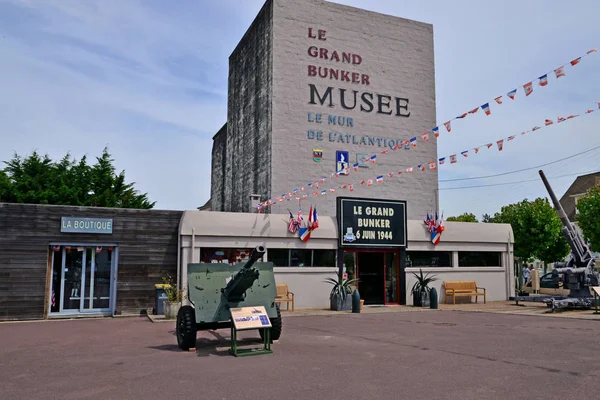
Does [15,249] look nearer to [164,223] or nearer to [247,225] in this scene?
[164,223]

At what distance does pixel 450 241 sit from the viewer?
22234 mm

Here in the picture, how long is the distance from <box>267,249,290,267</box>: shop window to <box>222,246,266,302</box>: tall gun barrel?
8.77m

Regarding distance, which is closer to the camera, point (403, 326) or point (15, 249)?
point (403, 326)

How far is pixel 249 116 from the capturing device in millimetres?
27625

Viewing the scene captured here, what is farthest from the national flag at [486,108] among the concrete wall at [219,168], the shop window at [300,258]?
the concrete wall at [219,168]

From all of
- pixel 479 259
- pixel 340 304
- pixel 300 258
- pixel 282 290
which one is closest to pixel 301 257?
pixel 300 258

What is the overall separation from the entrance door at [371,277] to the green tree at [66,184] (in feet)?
67.0

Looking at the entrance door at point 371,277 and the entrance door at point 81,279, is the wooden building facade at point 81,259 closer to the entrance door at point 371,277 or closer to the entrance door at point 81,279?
the entrance door at point 81,279

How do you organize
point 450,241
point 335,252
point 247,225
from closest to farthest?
1. point 247,225
2. point 335,252
3. point 450,241

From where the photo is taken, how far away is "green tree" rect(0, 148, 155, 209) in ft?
103

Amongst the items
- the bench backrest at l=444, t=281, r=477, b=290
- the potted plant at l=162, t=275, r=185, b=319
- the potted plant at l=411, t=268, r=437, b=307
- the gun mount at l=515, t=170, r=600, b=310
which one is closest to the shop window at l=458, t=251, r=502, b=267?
the bench backrest at l=444, t=281, r=477, b=290

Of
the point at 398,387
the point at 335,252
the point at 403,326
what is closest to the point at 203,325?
the point at 398,387

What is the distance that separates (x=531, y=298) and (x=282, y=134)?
43.4ft

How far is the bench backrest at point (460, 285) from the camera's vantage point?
21578 millimetres
